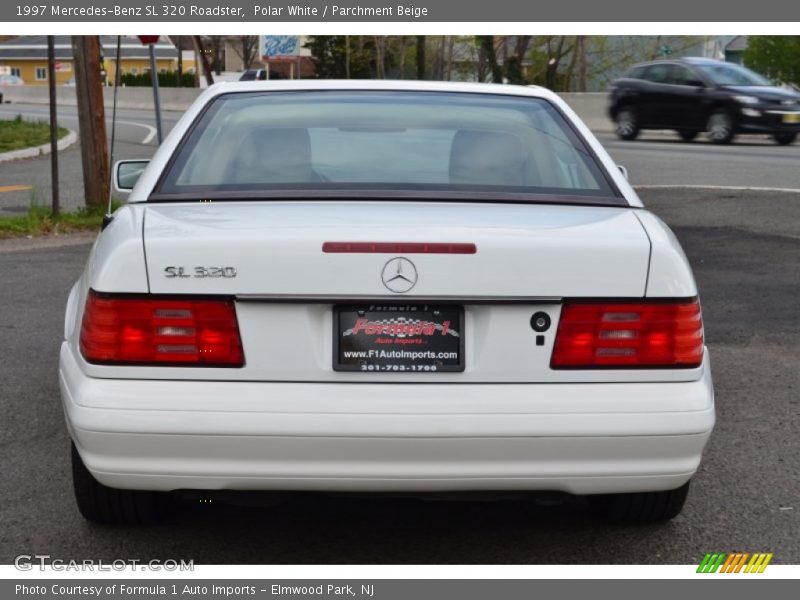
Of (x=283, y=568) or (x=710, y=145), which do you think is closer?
(x=283, y=568)

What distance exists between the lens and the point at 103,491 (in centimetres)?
434

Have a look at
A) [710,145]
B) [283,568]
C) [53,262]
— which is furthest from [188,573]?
[710,145]

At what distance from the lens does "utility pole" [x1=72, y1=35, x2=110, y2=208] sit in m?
14.4

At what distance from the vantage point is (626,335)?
12.6 ft

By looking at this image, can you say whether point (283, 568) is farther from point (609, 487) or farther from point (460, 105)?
point (460, 105)

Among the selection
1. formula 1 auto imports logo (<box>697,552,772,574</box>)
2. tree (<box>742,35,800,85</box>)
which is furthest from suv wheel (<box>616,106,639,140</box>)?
tree (<box>742,35,800,85</box>)

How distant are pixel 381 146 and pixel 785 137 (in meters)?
23.7

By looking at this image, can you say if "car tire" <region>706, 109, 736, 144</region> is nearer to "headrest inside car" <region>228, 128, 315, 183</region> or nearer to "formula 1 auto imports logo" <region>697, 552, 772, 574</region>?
"headrest inside car" <region>228, 128, 315, 183</region>

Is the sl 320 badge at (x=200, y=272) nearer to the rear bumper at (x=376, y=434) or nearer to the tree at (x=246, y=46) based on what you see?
the rear bumper at (x=376, y=434)

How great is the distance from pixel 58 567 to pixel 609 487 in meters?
1.69

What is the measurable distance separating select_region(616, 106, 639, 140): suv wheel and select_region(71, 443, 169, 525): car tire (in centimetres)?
2565

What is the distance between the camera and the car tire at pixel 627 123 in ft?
95.5

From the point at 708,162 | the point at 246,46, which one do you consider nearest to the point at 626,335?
the point at 708,162

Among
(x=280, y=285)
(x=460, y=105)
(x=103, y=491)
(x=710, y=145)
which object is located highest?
(x=460, y=105)
